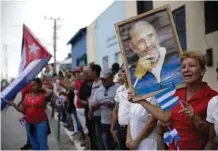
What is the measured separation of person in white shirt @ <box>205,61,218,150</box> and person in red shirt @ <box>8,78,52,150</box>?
4.68 metres

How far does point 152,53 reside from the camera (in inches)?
122

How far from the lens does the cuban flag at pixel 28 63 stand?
20.5ft

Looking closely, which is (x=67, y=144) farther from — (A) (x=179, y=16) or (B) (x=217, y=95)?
(B) (x=217, y=95)

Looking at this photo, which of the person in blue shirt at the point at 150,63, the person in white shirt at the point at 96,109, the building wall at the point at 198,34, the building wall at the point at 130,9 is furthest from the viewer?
the building wall at the point at 130,9

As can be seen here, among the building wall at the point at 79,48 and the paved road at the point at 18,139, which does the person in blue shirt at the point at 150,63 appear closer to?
the paved road at the point at 18,139

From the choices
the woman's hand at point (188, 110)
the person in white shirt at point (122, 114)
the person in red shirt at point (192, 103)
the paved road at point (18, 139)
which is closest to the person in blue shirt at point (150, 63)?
the person in red shirt at point (192, 103)

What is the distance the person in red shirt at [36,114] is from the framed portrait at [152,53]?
423cm

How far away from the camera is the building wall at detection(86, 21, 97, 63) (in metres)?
20.4

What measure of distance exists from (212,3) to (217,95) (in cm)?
468

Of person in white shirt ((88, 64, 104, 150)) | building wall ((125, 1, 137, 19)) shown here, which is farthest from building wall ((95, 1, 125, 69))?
person in white shirt ((88, 64, 104, 150))

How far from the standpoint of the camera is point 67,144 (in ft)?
30.5

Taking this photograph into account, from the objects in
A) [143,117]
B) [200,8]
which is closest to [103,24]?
[200,8]

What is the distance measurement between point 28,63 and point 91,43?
14.9 m

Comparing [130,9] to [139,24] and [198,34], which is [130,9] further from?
[139,24]
